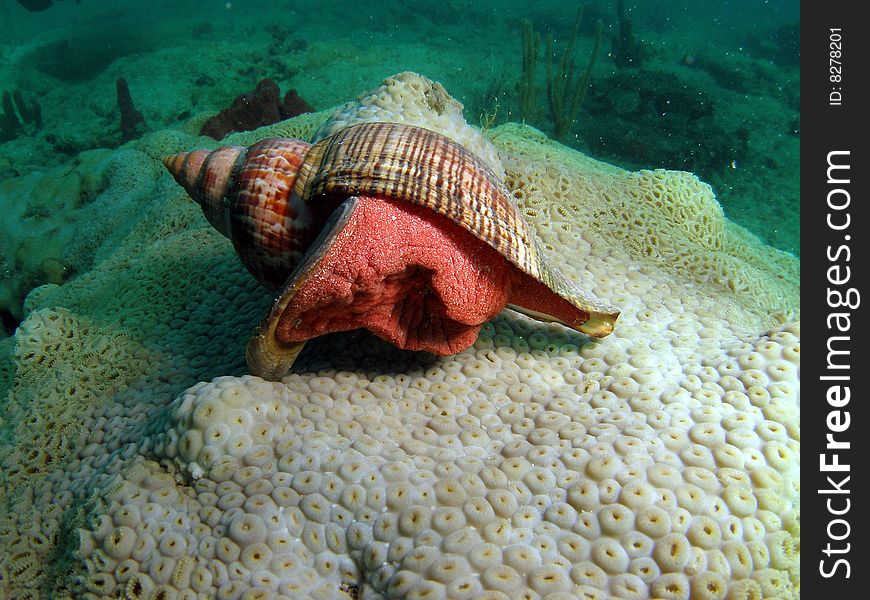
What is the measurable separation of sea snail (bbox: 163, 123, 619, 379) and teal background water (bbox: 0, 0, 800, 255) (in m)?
4.19

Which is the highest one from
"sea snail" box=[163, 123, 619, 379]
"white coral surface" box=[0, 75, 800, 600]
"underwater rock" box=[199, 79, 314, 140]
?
"underwater rock" box=[199, 79, 314, 140]

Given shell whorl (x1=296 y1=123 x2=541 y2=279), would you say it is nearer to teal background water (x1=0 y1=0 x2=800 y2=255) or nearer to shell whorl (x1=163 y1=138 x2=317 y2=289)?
shell whorl (x1=163 y1=138 x2=317 y2=289)

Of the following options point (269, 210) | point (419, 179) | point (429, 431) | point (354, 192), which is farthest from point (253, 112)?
point (429, 431)

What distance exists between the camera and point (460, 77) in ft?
43.2

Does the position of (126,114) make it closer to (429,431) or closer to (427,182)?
(427,182)

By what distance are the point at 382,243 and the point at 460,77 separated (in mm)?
12473

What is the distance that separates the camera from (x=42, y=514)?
2328mm

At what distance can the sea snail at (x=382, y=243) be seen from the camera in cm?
208

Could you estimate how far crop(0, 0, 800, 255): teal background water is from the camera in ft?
31.9
